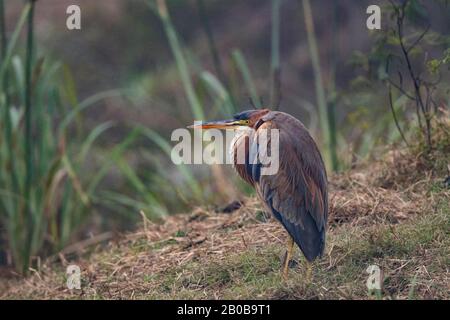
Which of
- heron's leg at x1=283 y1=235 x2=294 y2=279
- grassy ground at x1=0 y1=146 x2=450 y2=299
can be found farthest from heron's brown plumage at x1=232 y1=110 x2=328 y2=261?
grassy ground at x1=0 y1=146 x2=450 y2=299

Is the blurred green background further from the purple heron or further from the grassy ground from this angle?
the purple heron

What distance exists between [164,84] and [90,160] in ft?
8.19

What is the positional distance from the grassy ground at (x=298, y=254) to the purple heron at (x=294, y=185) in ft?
0.78

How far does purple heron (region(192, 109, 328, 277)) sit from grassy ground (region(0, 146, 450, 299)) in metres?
0.24

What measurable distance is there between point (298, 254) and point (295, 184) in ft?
1.57

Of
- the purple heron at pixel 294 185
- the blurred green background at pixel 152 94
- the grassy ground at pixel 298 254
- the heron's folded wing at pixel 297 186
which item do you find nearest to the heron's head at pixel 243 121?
the purple heron at pixel 294 185

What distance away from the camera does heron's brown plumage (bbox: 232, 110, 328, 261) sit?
4805 millimetres

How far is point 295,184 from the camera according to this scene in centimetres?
493

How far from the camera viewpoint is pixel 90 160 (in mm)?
9969

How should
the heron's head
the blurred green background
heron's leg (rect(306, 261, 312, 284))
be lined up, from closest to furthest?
heron's leg (rect(306, 261, 312, 284)) < the heron's head < the blurred green background

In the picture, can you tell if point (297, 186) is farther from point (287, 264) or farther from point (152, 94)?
point (152, 94)

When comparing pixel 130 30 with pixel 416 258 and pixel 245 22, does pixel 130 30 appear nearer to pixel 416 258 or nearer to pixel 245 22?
pixel 245 22

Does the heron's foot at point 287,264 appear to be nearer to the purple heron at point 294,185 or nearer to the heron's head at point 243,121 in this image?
the purple heron at point 294,185

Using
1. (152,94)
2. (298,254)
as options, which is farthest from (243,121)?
(152,94)
